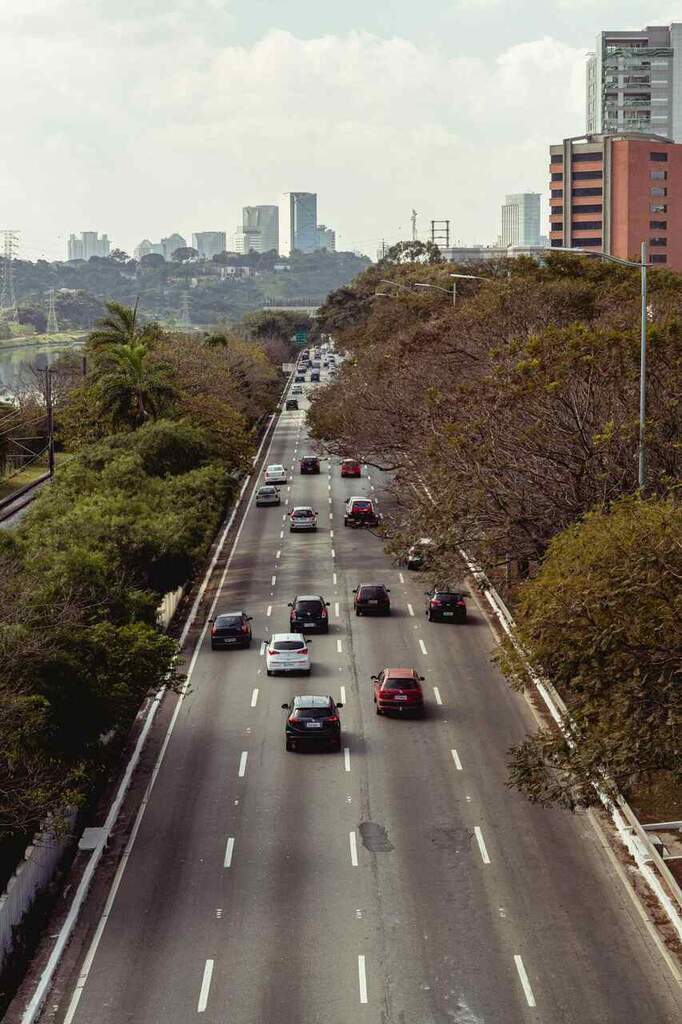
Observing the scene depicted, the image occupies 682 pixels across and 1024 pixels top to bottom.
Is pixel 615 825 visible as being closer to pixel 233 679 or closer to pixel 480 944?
pixel 480 944

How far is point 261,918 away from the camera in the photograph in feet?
78.0

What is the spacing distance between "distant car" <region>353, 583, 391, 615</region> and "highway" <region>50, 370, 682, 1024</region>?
303 inches

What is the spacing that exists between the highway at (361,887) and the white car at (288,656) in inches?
26.1

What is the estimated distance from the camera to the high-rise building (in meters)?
164

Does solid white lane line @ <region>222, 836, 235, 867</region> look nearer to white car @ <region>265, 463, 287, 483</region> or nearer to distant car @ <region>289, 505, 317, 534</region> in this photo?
distant car @ <region>289, 505, 317, 534</region>

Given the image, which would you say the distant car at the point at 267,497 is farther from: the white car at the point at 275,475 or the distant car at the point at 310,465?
the distant car at the point at 310,465

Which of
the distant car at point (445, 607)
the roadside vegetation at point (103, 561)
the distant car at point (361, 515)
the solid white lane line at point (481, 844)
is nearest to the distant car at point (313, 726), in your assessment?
the roadside vegetation at point (103, 561)

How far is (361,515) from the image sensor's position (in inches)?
2675

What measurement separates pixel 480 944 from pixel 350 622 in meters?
26.3

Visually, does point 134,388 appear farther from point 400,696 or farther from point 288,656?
point 400,696

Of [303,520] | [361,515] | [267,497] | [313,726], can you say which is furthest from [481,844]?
[267,497]

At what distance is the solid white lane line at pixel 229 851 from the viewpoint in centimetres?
2664

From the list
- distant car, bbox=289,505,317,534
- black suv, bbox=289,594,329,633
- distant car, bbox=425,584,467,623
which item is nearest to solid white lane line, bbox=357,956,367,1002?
black suv, bbox=289,594,329,633

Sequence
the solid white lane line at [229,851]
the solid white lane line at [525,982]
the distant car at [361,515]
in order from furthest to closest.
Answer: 1. the distant car at [361,515]
2. the solid white lane line at [229,851]
3. the solid white lane line at [525,982]
